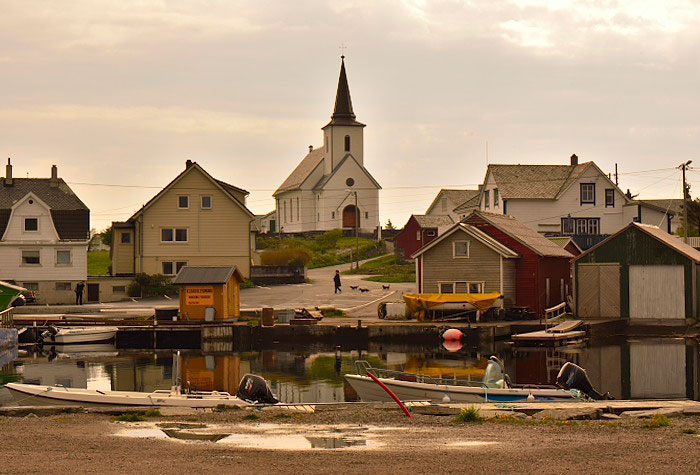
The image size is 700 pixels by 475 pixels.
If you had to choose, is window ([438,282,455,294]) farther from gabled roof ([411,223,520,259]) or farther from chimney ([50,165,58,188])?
chimney ([50,165,58,188])

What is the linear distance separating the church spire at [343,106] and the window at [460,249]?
5134 cm

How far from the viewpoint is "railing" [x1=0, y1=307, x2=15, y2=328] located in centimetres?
5507

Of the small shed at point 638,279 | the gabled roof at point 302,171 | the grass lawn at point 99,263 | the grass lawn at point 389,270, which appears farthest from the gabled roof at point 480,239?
the gabled roof at point 302,171

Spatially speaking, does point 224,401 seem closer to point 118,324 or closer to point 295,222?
point 118,324

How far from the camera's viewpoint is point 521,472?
625 inches

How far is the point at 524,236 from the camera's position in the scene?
6319 centimetres

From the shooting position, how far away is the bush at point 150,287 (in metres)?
70.1

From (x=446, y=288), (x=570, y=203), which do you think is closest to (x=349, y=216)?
(x=570, y=203)

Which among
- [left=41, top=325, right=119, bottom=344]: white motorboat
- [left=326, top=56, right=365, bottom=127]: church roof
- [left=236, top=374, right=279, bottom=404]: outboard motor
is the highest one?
[left=326, top=56, right=365, bottom=127]: church roof

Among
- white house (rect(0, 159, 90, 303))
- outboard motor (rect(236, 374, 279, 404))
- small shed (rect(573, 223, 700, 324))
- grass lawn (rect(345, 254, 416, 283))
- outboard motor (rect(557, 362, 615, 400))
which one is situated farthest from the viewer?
grass lawn (rect(345, 254, 416, 283))

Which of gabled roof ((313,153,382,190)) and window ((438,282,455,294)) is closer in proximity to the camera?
window ((438,282,455,294))

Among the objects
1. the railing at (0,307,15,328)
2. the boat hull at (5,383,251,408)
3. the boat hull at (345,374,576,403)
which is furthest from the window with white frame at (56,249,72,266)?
the boat hull at (345,374,576,403)

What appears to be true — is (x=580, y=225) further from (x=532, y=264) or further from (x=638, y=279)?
(x=638, y=279)

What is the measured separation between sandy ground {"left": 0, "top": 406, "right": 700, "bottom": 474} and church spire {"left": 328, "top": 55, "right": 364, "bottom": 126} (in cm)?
9040
